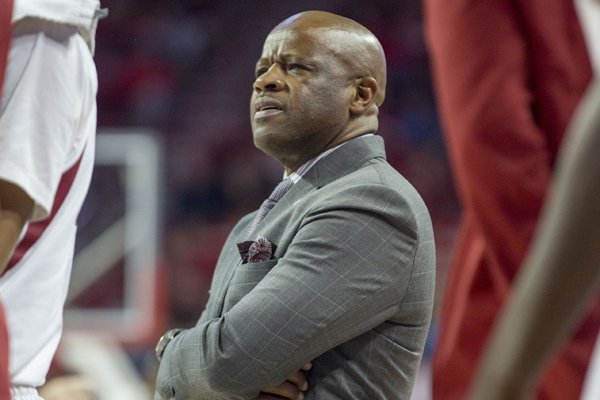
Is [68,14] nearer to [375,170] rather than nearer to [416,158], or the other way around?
[375,170]

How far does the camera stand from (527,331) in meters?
1.06

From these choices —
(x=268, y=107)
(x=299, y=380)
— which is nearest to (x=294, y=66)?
(x=268, y=107)

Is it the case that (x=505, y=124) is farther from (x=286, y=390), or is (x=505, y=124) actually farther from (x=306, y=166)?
(x=306, y=166)

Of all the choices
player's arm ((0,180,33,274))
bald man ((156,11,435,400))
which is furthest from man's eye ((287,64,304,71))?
player's arm ((0,180,33,274))

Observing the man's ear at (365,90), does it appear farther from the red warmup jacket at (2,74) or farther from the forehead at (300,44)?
the red warmup jacket at (2,74)

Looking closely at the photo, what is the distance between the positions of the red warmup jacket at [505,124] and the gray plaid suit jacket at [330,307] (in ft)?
3.17

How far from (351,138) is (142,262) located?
6092 millimetres

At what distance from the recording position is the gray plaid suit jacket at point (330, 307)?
2.51 m

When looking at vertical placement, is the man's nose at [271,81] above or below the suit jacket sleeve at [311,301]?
above

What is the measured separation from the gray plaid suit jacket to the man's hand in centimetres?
2

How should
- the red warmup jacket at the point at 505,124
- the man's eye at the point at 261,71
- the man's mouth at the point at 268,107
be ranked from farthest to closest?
the man's eye at the point at 261,71 → the man's mouth at the point at 268,107 → the red warmup jacket at the point at 505,124

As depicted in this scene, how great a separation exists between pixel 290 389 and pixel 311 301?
0.64ft

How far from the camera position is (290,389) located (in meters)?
2.55

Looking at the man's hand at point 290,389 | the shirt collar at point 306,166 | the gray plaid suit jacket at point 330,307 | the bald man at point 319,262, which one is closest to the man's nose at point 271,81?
the bald man at point 319,262
